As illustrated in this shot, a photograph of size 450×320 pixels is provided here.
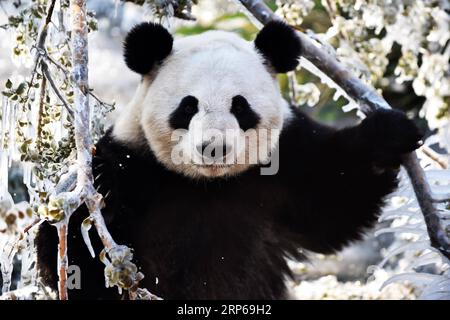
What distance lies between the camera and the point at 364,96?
4223 mm

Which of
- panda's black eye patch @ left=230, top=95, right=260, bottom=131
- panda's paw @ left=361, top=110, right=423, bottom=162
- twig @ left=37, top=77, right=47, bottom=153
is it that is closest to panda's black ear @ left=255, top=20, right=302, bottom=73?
panda's black eye patch @ left=230, top=95, right=260, bottom=131

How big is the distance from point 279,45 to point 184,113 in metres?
0.73

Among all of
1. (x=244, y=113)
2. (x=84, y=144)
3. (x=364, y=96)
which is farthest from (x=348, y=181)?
(x=84, y=144)

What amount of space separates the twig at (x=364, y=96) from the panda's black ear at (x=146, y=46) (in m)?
0.80

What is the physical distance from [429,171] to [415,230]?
35 centimetres

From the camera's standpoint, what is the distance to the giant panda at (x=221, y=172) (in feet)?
12.4

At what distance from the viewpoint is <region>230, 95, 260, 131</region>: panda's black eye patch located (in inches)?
149

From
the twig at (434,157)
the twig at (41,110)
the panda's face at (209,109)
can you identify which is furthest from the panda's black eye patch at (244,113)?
the twig at (434,157)

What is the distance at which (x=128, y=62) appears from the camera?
4035mm

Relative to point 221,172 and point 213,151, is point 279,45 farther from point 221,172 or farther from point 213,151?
point 213,151

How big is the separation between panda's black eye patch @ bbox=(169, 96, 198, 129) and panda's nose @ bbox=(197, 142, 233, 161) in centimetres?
30

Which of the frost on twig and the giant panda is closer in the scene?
the frost on twig

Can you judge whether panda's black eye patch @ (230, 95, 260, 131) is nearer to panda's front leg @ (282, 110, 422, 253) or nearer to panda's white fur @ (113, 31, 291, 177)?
panda's white fur @ (113, 31, 291, 177)

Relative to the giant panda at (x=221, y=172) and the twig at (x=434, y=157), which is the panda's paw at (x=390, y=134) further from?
the twig at (x=434, y=157)
